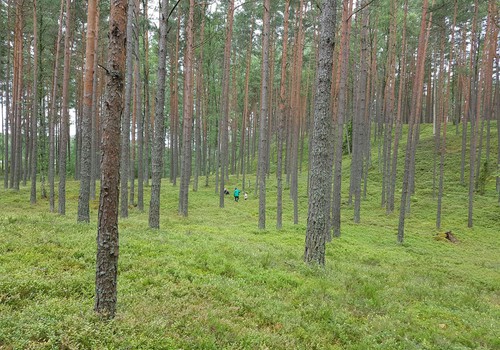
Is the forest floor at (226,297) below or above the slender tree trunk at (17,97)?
below

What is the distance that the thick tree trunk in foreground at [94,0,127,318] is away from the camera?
4078 mm

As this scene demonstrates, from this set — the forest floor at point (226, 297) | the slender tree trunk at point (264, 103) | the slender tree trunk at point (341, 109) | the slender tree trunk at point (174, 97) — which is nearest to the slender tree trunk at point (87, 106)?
the forest floor at point (226, 297)

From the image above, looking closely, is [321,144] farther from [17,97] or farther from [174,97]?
[17,97]

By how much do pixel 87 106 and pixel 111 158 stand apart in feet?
26.7

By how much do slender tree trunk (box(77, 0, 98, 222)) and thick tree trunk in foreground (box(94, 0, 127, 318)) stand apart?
7.59 metres

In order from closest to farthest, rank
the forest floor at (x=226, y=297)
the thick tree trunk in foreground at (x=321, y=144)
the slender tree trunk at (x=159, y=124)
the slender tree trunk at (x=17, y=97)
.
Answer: the forest floor at (x=226, y=297)
the thick tree trunk in foreground at (x=321, y=144)
the slender tree trunk at (x=159, y=124)
the slender tree trunk at (x=17, y=97)

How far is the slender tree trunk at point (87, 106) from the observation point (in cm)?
1051

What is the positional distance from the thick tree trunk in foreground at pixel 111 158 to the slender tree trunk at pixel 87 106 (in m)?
7.59

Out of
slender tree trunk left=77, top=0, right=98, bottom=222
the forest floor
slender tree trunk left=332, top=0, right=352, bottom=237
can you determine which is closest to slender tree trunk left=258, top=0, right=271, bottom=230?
slender tree trunk left=332, top=0, right=352, bottom=237

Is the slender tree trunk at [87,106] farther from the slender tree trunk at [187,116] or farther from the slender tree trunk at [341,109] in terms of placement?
the slender tree trunk at [341,109]

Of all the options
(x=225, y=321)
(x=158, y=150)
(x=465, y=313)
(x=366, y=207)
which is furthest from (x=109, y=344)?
(x=366, y=207)

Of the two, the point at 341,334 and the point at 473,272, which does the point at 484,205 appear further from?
the point at 341,334

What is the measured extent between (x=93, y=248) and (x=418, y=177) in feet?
110

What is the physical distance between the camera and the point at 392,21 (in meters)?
21.7
